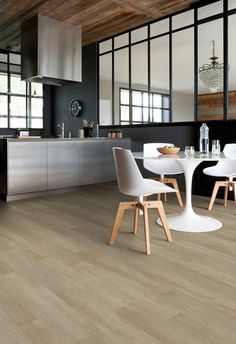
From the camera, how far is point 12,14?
562 centimetres

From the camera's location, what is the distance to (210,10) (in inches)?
202

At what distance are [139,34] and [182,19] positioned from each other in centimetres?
111

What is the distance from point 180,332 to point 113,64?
6339mm

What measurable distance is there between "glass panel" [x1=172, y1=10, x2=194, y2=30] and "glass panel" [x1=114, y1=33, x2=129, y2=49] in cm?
128

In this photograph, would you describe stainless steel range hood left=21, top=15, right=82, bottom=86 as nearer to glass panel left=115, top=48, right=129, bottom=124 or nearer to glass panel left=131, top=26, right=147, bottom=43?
glass panel left=131, top=26, right=147, bottom=43

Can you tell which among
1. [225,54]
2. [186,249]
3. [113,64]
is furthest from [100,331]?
[113,64]

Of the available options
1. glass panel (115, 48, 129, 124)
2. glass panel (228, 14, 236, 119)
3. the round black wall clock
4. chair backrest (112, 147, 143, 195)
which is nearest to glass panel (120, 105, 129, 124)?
glass panel (115, 48, 129, 124)

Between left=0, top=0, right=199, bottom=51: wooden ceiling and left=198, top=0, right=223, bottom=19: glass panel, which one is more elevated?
left=0, top=0, right=199, bottom=51: wooden ceiling

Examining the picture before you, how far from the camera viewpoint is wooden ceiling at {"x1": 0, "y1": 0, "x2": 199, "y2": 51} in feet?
17.0

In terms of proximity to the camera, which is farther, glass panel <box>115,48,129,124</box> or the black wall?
the black wall

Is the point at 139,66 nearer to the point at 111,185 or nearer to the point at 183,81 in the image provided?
the point at 183,81

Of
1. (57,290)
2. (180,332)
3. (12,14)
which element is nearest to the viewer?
(180,332)

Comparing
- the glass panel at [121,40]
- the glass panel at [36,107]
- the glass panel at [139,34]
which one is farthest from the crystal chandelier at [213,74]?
the glass panel at [36,107]

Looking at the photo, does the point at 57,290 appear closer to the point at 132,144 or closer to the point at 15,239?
the point at 15,239
